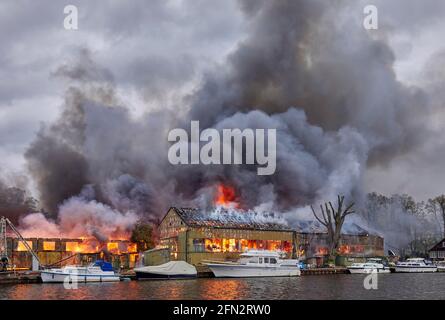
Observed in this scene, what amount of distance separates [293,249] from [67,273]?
164 feet

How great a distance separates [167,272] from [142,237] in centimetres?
2744

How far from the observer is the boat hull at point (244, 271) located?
93.2 metres

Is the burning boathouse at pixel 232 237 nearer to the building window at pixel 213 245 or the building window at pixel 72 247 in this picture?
the building window at pixel 213 245

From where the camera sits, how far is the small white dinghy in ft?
286

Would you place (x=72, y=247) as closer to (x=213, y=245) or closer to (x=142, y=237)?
(x=142, y=237)

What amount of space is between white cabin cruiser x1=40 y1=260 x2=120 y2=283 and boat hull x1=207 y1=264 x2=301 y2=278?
Answer: 662 inches

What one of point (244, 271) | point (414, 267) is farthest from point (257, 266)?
point (414, 267)

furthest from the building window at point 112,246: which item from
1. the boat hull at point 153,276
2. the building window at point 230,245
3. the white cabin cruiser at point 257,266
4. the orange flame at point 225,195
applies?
the boat hull at point 153,276

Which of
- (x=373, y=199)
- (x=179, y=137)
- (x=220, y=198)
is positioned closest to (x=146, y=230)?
(x=220, y=198)

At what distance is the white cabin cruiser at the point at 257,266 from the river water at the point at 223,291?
38.6 feet

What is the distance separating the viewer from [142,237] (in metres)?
114

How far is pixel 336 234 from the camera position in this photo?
11888cm

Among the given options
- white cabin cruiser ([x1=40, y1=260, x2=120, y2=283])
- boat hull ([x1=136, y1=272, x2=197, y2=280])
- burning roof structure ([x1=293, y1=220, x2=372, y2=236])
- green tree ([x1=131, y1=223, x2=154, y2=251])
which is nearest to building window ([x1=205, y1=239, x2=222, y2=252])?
green tree ([x1=131, y1=223, x2=154, y2=251])

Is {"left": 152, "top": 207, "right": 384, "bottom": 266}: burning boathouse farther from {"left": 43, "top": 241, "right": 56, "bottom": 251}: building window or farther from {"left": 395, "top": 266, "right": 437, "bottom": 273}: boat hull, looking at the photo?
{"left": 43, "top": 241, "right": 56, "bottom": 251}: building window
